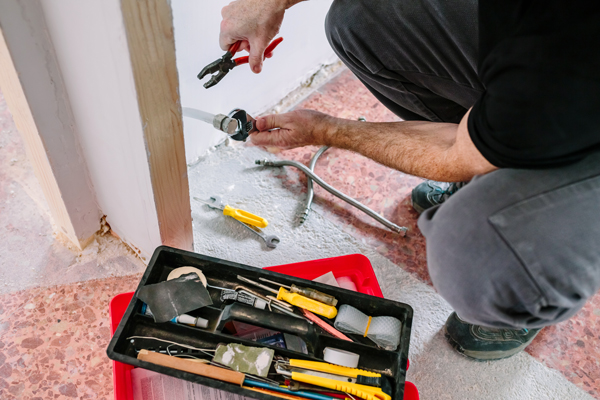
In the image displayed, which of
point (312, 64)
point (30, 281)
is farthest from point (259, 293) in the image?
point (312, 64)

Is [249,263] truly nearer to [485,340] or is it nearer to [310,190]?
[310,190]

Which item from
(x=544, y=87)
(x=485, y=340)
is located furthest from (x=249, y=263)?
(x=544, y=87)

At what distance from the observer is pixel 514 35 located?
22.0 inches

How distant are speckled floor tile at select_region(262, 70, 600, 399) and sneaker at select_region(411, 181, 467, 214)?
3 cm

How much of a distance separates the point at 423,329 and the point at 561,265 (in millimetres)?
459

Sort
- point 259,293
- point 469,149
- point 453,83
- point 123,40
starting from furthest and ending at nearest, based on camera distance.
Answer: point 453,83 < point 259,293 < point 469,149 < point 123,40

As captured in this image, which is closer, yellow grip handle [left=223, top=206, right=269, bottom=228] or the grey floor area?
the grey floor area

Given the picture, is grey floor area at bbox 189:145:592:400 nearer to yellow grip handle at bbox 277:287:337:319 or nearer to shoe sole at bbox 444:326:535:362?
shoe sole at bbox 444:326:535:362

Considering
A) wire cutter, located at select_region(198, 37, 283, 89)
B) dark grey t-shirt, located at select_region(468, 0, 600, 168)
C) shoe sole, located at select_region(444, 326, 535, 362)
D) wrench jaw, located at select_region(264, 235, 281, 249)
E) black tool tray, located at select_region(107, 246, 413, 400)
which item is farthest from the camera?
wrench jaw, located at select_region(264, 235, 281, 249)

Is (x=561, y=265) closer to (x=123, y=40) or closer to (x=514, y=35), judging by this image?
(x=514, y=35)

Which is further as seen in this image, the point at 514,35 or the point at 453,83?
the point at 453,83

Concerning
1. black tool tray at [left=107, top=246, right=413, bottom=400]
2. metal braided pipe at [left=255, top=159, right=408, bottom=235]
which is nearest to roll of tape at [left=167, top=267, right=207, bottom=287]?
black tool tray at [left=107, top=246, right=413, bottom=400]

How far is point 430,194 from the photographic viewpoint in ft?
3.68

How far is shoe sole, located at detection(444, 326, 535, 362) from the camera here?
0.88 meters
